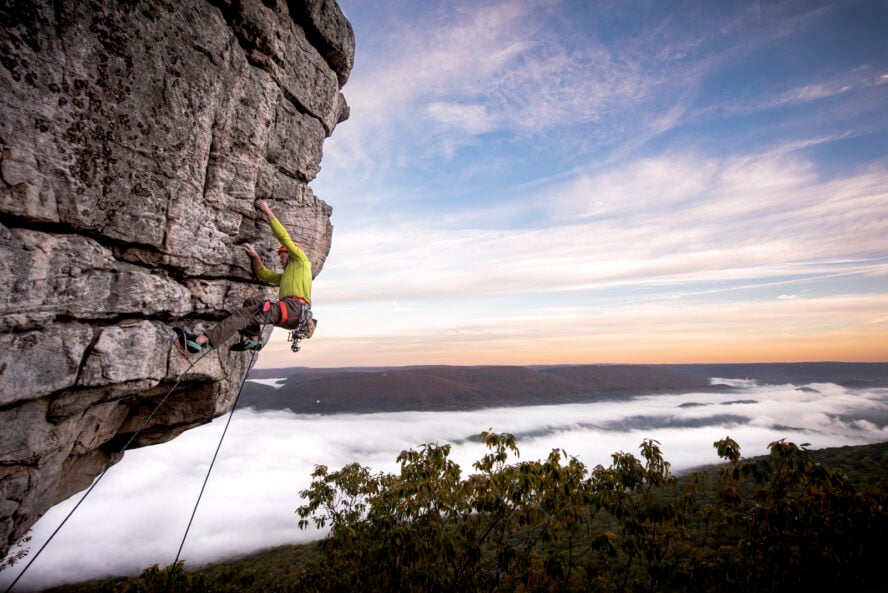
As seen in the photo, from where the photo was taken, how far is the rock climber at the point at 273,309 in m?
7.33

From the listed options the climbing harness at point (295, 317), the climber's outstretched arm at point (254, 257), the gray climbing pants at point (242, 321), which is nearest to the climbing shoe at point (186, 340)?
the gray climbing pants at point (242, 321)

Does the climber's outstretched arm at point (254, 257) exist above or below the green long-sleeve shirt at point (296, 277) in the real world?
above

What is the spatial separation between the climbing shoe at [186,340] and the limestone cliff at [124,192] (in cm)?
26

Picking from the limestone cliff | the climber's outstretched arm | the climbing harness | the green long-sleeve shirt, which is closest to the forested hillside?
the climbing harness

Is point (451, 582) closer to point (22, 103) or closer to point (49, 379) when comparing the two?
point (49, 379)

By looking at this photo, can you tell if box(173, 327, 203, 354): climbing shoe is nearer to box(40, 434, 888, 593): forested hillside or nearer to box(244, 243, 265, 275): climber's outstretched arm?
box(244, 243, 265, 275): climber's outstretched arm

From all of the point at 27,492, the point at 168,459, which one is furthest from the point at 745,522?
the point at 168,459

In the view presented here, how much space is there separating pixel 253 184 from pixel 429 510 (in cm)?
821

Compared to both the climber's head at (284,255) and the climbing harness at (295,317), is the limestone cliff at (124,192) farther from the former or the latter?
the climbing harness at (295,317)

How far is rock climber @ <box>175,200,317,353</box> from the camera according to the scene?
24.1 feet

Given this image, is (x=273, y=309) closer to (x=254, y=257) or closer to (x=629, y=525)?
(x=254, y=257)

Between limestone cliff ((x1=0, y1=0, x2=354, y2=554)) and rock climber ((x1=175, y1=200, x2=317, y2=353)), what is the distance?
394mm

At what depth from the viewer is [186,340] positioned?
23.7 feet

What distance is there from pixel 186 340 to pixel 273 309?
63.4 inches
